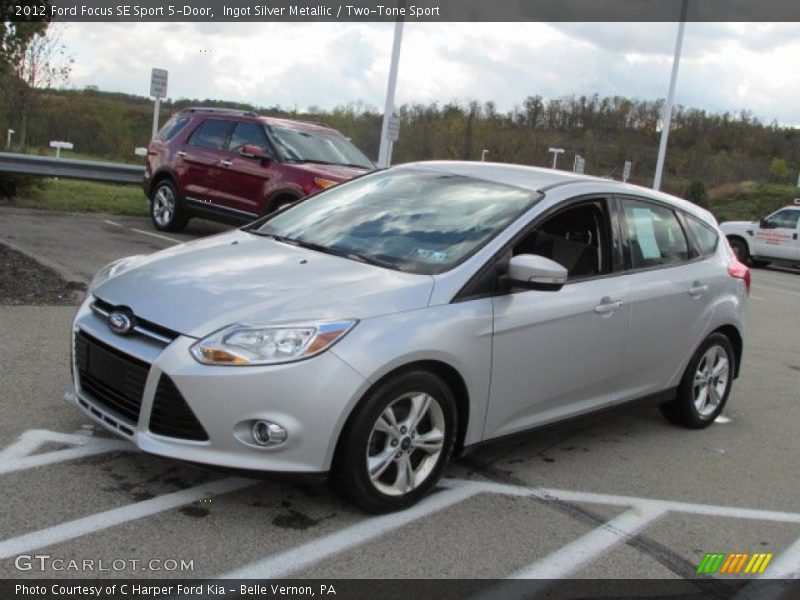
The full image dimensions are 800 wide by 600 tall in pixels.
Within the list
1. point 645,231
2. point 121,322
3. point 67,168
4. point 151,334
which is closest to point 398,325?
point 151,334

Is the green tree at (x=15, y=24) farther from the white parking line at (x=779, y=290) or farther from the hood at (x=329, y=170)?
the white parking line at (x=779, y=290)

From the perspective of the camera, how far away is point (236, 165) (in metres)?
11.5

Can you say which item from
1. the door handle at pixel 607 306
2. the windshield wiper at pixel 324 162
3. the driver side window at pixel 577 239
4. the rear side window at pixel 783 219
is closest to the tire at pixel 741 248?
the rear side window at pixel 783 219

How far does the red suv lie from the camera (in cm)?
1099

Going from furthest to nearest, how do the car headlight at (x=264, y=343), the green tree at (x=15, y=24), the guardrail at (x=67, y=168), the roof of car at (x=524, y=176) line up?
the guardrail at (x=67, y=168) < the green tree at (x=15, y=24) < the roof of car at (x=524, y=176) < the car headlight at (x=264, y=343)

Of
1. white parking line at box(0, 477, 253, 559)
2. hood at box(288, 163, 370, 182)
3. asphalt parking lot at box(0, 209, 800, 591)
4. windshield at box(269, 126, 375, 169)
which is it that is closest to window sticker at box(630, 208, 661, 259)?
asphalt parking lot at box(0, 209, 800, 591)

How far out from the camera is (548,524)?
12.8 ft

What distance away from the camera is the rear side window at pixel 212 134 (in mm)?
11898

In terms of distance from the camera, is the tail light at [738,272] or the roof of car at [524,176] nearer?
the roof of car at [524,176]

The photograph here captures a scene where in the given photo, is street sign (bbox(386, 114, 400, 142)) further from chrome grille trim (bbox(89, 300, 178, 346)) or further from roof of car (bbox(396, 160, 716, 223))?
chrome grille trim (bbox(89, 300, 178, 346))

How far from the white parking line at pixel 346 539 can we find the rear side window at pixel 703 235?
255 centimetres

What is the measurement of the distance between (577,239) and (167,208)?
912 centimetres

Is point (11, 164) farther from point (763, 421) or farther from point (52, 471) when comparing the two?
point (763, 421)

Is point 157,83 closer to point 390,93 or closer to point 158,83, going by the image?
point 158,83
